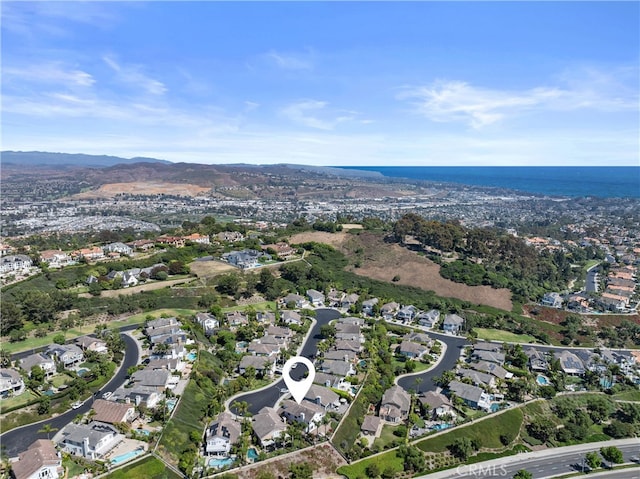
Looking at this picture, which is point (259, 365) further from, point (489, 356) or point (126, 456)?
point (489, 356)

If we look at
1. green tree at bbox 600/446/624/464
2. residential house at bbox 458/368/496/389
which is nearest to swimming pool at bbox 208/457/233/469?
residential house at bbox 458/368/496/389

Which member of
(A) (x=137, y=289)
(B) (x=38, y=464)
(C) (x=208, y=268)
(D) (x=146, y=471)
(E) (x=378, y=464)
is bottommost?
(E) (x=378, y=464)

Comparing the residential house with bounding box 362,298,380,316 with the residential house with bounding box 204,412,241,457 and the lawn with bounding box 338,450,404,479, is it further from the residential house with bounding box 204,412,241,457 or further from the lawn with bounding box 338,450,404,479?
the residential house with bounding box 204,412,241,457

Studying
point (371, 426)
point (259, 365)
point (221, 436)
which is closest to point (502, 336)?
point (371, 426)

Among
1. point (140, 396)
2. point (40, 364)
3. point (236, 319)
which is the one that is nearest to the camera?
point (140, 396)

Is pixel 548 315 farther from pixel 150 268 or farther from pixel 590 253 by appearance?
pixel 150 268
